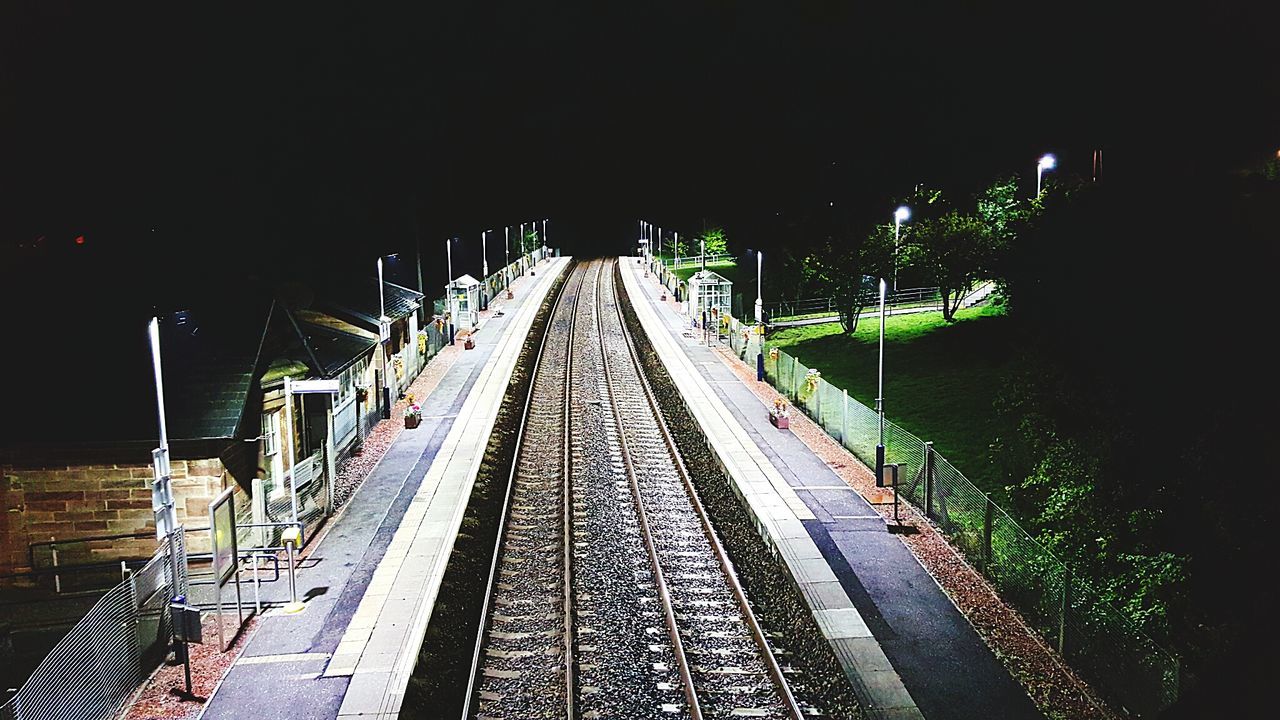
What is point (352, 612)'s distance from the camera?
40.2ft

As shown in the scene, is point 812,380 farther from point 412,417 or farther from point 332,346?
point 332,346

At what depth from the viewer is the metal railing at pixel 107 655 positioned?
834 centimetres

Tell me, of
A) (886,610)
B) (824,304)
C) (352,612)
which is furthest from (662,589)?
(824,304)

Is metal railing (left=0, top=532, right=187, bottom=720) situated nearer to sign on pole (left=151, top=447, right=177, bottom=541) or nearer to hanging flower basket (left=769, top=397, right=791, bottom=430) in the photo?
sign on pole (left=151, top=447, right=177, bottom=541)

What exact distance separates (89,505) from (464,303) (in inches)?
1239

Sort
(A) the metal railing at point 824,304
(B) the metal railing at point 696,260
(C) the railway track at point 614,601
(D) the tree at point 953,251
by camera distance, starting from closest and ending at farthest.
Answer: (C) the railway track at point 614,601 < (D) the tree at point 953,251 < (A) the metal railing at point 824,304 < (B) the metal railing at point 696,260

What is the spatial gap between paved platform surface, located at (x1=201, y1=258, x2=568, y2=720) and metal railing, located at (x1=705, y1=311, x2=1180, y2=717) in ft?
26.9

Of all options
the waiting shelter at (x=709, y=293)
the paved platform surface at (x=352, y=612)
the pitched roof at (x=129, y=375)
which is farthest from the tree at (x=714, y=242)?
the pitched roof at (x=129, y=375)

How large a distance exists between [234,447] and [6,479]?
351 cm

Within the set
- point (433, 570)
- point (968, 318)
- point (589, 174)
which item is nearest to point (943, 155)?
point (968, 318)

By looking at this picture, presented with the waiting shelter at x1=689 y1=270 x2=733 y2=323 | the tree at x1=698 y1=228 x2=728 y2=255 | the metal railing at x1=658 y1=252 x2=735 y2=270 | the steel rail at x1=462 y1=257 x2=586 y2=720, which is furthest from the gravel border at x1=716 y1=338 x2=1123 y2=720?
the tree at x1=698 y1=228 x2=728 y2=255

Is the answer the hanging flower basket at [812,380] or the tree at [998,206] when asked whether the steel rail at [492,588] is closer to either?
the hanging flower basket at [812,380]

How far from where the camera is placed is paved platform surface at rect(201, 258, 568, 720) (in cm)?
1001

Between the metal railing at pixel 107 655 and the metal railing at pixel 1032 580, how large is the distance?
11194 millimetres
